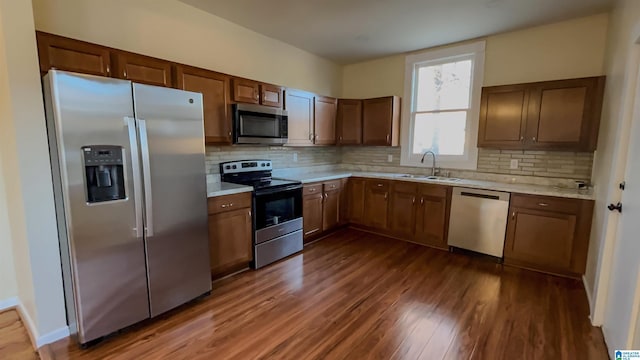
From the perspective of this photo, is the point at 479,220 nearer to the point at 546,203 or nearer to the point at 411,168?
the point at 546,203

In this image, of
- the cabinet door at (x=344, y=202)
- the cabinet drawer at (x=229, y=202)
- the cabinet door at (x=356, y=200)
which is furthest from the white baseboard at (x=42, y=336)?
the cabinet door at (x=356, y=200)

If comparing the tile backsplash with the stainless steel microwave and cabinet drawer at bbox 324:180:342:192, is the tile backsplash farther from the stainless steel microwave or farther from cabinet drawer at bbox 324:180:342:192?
cabinet drawer at bbox 324:180:342:192

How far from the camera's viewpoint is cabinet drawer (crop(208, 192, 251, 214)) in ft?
9.04

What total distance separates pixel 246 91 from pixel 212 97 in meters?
0.45

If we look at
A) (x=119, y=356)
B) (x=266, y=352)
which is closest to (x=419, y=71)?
(x=266, y=352)

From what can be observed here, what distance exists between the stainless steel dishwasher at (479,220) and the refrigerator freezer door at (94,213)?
3403 millimetres

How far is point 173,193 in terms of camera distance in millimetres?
2289

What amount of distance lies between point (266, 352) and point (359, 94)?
13.9 ft

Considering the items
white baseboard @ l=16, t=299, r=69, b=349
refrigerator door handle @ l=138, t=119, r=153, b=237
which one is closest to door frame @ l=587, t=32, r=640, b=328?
refrigerator door handle @ l=138, t=119, r=153, b=237

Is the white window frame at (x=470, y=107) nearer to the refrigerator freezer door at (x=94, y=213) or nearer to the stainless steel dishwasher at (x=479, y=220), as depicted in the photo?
the stainless steel dishwasher at (x=479, y=220)

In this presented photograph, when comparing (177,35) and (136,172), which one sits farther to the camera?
(177,35)

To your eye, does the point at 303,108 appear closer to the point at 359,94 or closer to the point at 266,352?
the point at 359,94

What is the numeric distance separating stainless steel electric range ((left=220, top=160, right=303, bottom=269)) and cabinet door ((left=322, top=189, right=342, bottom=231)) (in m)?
0.59

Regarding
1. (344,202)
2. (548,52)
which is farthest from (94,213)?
(548,52)
